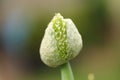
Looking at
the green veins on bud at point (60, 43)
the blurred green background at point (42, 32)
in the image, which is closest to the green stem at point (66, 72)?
the green veins on bud at point (60, 43)

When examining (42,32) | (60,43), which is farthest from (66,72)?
(42,32)

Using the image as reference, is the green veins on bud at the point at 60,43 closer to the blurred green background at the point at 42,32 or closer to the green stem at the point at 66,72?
the green stem at the point at 66,72

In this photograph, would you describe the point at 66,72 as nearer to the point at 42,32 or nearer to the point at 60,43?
the point at 60,43

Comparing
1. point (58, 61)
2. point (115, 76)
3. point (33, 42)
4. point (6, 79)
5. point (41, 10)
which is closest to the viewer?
point (58, 61)

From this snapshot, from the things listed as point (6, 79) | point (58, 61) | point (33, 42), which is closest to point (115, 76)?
point (6, 79)

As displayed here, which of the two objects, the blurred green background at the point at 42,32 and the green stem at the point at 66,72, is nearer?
the green stem at the point at 66,72

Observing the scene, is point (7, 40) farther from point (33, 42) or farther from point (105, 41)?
point (105, 41)

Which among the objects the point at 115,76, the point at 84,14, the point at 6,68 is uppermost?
the point at 84,14
